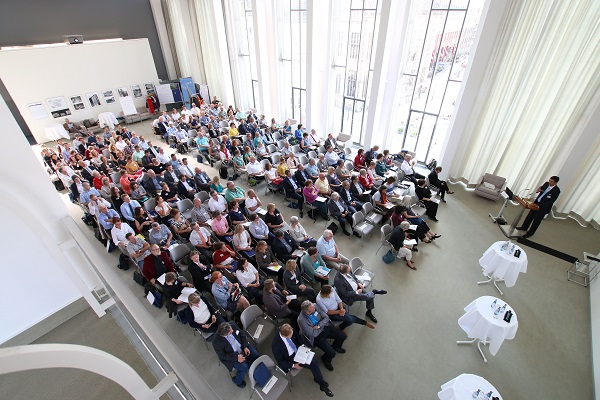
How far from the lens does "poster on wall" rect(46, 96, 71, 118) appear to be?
47.8 feet

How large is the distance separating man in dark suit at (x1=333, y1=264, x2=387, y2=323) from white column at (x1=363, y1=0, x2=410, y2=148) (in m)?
7.29

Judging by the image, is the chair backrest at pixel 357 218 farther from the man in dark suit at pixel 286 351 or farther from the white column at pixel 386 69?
the white column at pixel 386 69

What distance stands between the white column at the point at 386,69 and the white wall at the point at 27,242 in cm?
958

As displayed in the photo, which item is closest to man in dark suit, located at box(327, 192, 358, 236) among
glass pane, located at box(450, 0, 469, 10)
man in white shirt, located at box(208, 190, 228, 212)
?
man in white shirt, located at box(208, 190, 228, 212)

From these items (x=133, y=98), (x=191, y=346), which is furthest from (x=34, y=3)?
(x=191, y=346)

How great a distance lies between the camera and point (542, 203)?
7.20m

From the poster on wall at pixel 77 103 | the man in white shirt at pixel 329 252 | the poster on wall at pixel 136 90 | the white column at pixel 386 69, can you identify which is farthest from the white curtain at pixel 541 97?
the poster on wall at pixel 77 103

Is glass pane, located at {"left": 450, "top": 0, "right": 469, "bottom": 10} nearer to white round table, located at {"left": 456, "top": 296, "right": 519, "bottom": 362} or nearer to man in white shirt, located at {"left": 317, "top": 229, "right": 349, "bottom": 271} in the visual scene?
man in white shirt, located at {"left": 317, "top": 229, "right": 349, "bottom": 271}

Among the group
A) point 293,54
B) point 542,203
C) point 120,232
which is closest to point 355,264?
point 120,232

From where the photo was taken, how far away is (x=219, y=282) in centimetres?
490

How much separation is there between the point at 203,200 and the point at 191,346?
371cm

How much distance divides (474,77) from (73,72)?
18.2 meters

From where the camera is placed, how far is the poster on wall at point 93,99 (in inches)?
624

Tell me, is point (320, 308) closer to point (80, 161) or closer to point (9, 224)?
point (9, 224)
